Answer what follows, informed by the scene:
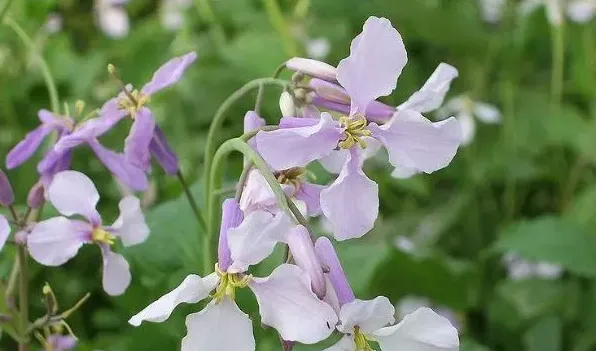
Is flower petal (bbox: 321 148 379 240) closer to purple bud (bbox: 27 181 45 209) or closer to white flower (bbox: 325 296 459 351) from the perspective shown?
white flower (bbox: 325 296 459 351)

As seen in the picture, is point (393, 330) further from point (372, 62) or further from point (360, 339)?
point (372, 62)

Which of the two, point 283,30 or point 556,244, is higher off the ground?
point 283,30

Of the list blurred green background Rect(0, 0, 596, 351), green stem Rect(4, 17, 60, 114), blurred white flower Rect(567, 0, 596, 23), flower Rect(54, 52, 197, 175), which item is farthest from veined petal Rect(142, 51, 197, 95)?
blurred white flower Rect(567, 0, 596, 23)

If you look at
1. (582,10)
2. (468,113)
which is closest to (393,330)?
(468,113)

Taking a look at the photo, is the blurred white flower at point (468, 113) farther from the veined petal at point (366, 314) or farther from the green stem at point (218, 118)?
the veined petal at point (366, 314)

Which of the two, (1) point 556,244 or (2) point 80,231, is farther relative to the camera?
(1) point 556,244

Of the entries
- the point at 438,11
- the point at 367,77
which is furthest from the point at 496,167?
the point at 367,77

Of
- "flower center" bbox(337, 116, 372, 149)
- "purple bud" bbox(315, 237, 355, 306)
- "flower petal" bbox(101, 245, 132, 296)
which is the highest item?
"flower center" bbox(337, 116, 372, 149)

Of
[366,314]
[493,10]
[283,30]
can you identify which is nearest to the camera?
[366,314]
